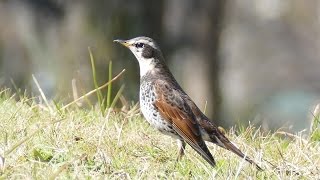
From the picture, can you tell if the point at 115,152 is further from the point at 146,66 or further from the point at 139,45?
the point at 139,45

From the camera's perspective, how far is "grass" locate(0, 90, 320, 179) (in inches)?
217

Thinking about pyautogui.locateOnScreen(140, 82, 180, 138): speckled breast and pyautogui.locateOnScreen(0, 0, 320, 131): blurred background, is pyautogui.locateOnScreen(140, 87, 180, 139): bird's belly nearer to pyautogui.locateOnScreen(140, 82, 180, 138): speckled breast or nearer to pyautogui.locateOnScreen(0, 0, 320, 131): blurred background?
pyautogui.locateOnScreen(140, 82, 180, 138): speckled breast

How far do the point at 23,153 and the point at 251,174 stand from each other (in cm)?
130

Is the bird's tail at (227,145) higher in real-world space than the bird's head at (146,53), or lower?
lower

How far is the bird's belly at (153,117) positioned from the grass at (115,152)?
116 millimetres

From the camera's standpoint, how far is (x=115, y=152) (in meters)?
5.91

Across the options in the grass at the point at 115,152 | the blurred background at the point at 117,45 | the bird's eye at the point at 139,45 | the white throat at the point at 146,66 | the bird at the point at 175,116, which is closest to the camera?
the grass at the point at 115,152

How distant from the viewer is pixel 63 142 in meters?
5.96

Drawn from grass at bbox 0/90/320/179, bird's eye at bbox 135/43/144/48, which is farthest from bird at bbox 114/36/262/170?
bird's eye at bbox 135/43/144/48

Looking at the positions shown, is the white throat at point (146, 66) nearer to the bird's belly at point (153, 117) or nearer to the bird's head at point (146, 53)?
the bird's head at point (146, 53)

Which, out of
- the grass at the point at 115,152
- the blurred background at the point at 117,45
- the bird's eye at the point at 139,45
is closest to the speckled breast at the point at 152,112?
the grass at the point at 115,152

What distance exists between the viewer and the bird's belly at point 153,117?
20.1 feet

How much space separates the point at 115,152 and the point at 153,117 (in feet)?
1.39

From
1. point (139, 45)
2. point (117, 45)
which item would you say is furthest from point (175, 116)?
point (117, 45)
